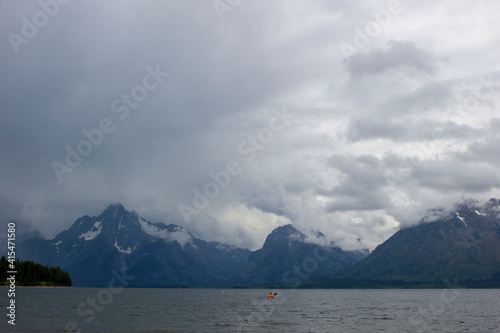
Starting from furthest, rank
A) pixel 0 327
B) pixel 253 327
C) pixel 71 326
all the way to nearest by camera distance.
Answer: pixel 253 327 < pixel 71 326 < pixel 0 327

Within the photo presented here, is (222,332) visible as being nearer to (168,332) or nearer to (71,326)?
(168,332)

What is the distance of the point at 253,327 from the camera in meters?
93.4

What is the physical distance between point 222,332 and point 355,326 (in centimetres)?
3461

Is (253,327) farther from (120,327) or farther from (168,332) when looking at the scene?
(120,327)

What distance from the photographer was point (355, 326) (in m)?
97.2

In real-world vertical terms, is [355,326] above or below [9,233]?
below

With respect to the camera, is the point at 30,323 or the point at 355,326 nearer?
the point at 30,323

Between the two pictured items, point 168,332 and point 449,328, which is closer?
point 168,332

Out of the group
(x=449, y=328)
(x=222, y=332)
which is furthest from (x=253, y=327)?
(x=449, y=328)

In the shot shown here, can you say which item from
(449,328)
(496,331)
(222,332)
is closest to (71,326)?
(222,332)

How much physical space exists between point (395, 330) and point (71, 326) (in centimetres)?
7201

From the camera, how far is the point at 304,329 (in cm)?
9006

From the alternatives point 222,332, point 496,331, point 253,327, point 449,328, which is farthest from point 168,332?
point 496,331

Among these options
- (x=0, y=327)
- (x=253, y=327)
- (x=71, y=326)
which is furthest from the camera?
(x=253, y=327)
